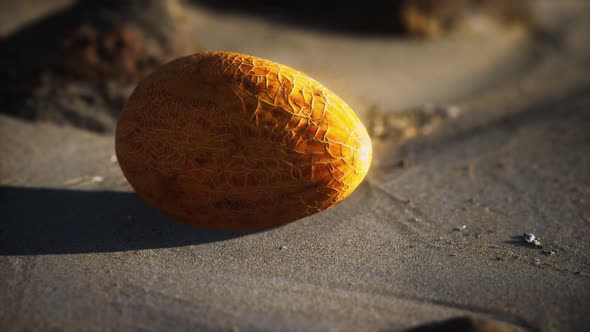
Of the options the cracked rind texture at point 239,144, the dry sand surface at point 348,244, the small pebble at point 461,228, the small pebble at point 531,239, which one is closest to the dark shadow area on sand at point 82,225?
the dry sand surface at point 348,244

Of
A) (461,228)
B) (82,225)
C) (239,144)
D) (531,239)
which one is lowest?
(82,225)

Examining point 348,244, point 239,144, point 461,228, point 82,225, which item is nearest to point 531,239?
point 461,228

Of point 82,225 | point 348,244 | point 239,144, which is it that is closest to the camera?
point 239,144

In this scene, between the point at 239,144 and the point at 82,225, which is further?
the point at 82,225

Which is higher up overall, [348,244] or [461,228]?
[461,228]

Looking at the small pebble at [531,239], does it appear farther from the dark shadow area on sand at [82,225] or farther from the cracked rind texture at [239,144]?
the dark shadow area on sand at [82,225]

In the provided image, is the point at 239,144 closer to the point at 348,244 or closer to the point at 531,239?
the point at 348,244
